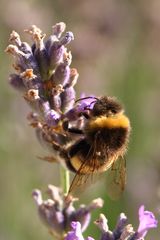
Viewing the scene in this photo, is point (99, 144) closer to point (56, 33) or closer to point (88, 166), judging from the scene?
point (88, 166)

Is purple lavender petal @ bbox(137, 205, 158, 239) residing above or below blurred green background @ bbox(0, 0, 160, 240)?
below

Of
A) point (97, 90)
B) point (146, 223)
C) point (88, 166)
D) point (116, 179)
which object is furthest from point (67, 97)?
point (97, 90)

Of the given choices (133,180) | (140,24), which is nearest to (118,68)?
(140,24)

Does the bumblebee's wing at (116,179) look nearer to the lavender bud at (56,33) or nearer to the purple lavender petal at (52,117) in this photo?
the purple lavender petal at (52,117)

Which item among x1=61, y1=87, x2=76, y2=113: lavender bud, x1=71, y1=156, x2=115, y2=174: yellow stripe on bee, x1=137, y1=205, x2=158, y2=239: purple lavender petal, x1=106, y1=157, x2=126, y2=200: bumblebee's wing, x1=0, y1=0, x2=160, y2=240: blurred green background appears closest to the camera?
x1=137, y1=205, x2=158, y2=239: purple lavender petal

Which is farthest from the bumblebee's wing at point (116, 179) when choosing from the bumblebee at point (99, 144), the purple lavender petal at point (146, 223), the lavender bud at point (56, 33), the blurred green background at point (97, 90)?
the blurred green background at point (97, 90)

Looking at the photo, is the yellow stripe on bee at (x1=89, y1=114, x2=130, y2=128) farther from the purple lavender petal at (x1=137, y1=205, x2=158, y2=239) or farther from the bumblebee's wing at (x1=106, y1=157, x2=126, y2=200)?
the purple lavender petal at (x1=137, y1=205, x2=158, y2=239)

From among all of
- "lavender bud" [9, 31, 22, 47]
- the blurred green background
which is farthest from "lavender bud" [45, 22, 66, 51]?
the blurred green background
